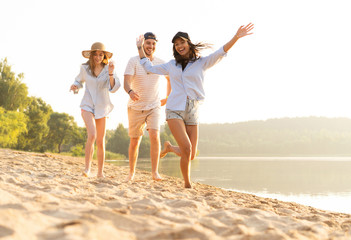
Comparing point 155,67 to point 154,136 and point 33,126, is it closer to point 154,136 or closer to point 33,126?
point 154,136

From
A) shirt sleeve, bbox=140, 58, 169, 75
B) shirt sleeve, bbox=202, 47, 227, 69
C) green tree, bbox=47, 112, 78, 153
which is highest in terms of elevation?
green tree, bbox=47, 112, 78, 153

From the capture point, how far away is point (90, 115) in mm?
5652

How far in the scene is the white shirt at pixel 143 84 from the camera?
5375mm

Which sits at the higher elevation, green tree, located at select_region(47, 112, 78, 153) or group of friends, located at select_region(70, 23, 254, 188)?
green tree, located at select_region(47, 112, 78, 153)

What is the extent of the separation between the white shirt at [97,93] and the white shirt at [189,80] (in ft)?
4.03

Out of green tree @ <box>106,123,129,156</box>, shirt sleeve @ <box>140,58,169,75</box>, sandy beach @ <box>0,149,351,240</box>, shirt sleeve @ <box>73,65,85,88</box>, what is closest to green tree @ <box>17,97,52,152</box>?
green tree @ <box>106,123,129,156</box>

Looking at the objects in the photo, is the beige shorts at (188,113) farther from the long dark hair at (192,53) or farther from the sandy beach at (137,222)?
the sandy beach at (137,222)

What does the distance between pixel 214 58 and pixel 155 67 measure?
880 mm

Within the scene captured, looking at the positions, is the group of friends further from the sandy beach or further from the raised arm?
the sandy beach

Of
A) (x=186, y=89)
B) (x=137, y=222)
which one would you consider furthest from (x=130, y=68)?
(x=137, y=222)

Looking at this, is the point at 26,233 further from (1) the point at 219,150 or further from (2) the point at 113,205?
(1) the point at 219,150

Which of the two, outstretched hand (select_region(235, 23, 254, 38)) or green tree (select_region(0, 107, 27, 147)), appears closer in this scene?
outstretched hand (select_region(235, 23, 254, 38))

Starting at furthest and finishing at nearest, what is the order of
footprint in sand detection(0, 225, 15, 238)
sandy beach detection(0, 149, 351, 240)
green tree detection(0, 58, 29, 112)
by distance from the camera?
1. green tree detection(0, 58, 29, 112)
2. sandy beach detection(0, 149, 351, 240)
3. footprint in sand detection(0, 225, 15, 238)

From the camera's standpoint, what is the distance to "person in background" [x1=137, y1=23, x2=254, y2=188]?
185 inches
